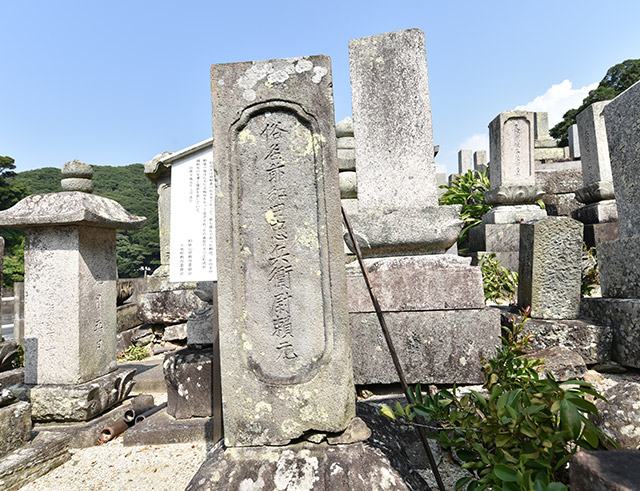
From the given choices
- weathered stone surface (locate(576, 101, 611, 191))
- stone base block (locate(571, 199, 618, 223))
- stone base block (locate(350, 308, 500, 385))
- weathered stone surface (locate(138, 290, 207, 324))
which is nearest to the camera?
stone base block (locate(350, 308, 500, 385))

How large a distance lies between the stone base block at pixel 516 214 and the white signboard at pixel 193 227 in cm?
526

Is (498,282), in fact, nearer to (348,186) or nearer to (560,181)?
(348,186)

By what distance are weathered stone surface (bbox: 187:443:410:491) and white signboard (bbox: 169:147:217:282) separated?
129 centimetres

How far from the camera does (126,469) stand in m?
2.40

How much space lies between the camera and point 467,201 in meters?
8.27

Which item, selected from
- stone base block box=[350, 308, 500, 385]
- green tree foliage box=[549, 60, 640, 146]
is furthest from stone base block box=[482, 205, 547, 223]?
green tree foliage box=[549, 60, 640, 146]

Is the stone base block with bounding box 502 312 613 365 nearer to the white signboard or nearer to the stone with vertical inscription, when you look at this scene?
the stone with vertical inscription

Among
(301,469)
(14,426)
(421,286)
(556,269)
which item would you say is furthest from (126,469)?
(556,269)

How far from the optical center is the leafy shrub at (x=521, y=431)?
1.17 m

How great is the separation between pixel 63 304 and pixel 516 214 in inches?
251

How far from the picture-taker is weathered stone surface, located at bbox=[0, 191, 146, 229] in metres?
2.93

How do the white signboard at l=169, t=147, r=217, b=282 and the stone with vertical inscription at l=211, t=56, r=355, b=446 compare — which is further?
the white signboard at l=169, t=147, r=217, b=282

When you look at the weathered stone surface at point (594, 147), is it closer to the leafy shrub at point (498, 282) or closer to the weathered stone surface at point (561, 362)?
the leafy shrub at point (498, 282)

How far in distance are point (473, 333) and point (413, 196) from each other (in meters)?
1.15
